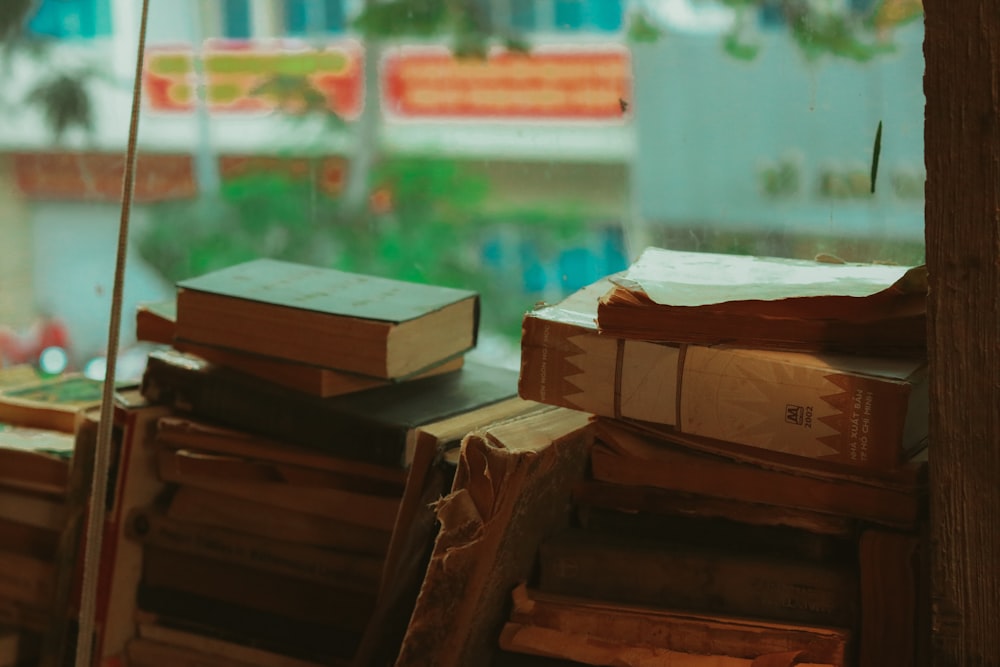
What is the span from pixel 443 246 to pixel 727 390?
2.70 feet

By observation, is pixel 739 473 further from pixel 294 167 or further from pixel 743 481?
pixel 294 167

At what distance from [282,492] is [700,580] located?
58cm

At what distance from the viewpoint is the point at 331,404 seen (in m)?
1.39

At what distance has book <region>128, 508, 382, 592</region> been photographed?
4.64 ft

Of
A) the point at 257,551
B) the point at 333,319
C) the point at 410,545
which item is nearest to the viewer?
the point at 410,545

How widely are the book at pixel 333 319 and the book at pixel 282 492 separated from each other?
6.2 inches

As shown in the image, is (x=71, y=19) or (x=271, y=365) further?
(x=71, y=19)

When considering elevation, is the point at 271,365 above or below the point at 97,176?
below

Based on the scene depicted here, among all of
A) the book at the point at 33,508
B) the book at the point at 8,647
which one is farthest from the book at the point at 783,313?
the book at the point at 8,647

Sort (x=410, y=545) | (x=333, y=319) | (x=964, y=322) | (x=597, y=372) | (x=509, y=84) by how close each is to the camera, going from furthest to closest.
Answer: (x=509, y=84) → (x=333, y=319) → (x=410, y=545) → (x=597, y=372) → (x=964, y=322)

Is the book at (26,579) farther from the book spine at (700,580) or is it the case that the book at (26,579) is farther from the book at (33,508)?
the book spine at (700,580)

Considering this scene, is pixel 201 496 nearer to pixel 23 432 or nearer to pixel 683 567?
pixel 23 432

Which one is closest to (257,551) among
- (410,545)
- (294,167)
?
(410,545)

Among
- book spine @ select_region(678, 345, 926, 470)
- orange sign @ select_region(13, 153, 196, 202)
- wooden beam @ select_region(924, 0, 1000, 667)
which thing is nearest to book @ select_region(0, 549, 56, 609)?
orange sign @ select_region(13, 153, 196, 202)
